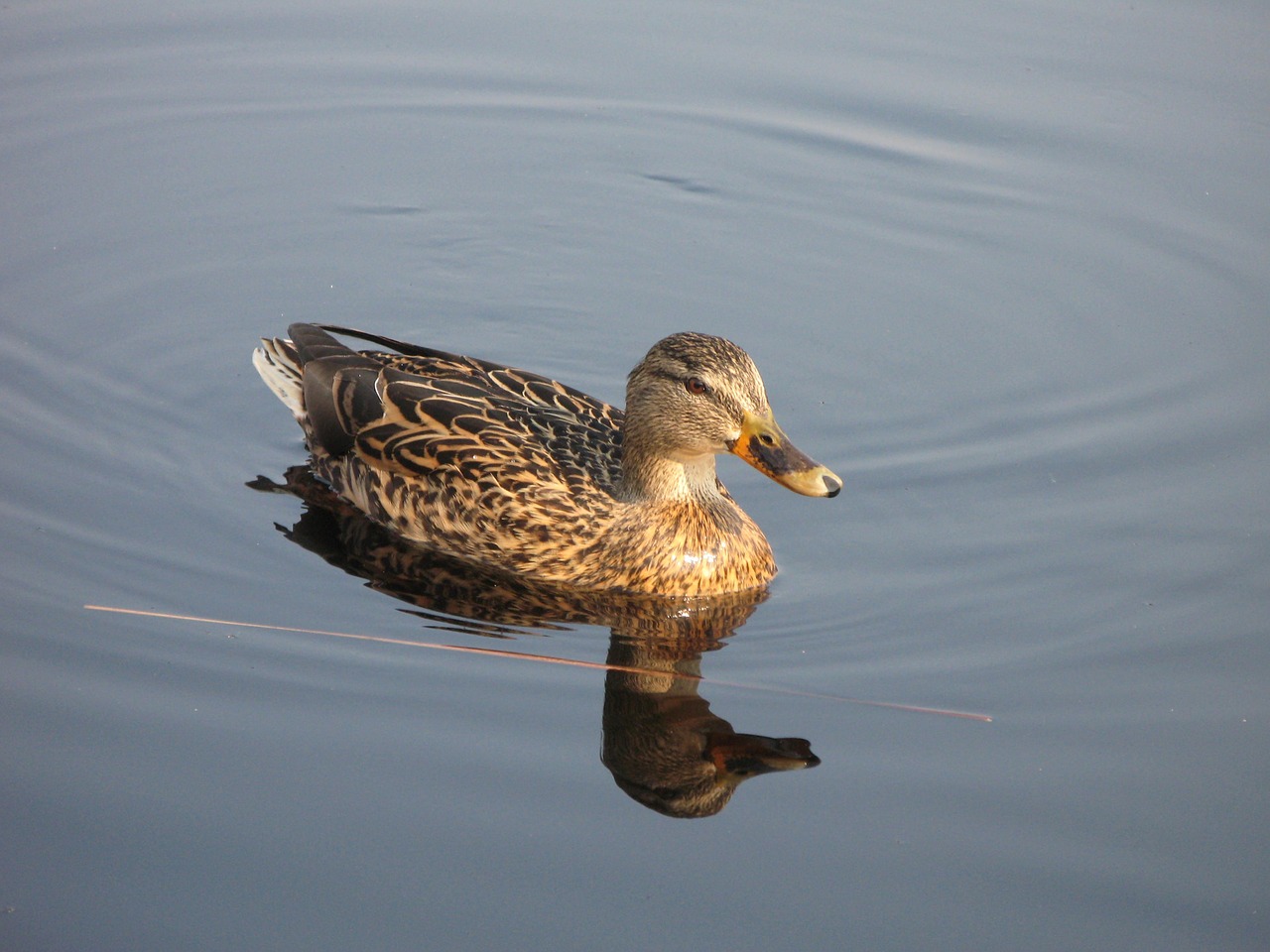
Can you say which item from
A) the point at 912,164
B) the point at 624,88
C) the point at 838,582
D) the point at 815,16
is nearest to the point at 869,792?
the point at 838,582

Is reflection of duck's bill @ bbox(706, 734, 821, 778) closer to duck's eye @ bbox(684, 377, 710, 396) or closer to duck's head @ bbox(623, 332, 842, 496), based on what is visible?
duck's head @ bbox(623, 332, 842, 496)

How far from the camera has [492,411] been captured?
27.3ft

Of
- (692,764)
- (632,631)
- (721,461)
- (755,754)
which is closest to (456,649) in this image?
(632,631)

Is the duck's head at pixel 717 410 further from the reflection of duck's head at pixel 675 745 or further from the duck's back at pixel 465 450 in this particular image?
the reflection of duck's head at pixel 675 745

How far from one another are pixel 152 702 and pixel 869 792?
2.83 m

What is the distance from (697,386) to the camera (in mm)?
7531

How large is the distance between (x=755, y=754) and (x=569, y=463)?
92.4 inches

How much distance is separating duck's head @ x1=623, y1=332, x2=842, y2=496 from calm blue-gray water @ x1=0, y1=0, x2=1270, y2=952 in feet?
2.13

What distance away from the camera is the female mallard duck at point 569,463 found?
24.7 feet

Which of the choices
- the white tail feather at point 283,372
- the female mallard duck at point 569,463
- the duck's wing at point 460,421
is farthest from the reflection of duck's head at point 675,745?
the white tail feather at point 283,372

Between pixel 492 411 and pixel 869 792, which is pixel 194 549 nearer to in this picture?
pixel 492 411

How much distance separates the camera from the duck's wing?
26.6ft

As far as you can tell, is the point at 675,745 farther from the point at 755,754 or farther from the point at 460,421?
the point at 460,421

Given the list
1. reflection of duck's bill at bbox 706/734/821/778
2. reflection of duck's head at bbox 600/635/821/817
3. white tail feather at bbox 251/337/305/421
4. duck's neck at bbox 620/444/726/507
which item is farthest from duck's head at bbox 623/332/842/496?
white tail feather at bbox 251/337/305/421
